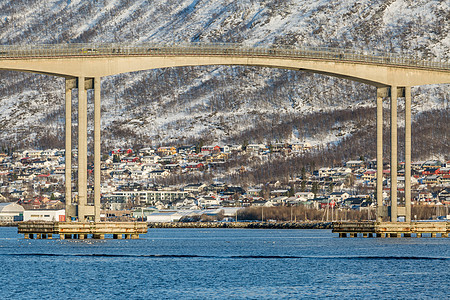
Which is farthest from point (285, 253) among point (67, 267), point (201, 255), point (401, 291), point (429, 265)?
point (401, 291)

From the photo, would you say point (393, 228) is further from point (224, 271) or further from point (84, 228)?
point (224, 271)

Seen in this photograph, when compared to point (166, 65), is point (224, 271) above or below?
below

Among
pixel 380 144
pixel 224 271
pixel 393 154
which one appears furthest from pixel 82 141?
pixel 393 154

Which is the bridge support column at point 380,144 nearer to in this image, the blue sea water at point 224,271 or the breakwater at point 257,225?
the blue sea water at point 224,271

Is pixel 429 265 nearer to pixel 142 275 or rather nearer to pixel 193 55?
pixel 142 275

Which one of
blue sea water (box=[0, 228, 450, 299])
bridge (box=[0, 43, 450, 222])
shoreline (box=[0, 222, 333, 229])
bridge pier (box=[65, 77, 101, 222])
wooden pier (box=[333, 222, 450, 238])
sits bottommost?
shoreline (box=[0, 222, 333, 229])

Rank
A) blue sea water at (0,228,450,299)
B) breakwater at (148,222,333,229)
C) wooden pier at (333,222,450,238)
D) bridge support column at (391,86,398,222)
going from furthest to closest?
1. breakwater at (148,222,333,229)
2. bridge support column at (391,86,398,222)
3. wooden pier at (333,222,450,238)
4. blue sea water at (0,228,450,299)

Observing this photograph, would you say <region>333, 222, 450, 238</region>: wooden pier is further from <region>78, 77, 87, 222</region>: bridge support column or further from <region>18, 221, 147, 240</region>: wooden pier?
<region>78, 77, 87, 222</region>: bridge support column

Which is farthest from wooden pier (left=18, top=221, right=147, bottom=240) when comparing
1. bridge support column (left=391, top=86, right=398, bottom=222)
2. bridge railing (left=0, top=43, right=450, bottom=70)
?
bridge support column (left=391, top=86, right=398, bottom=222)
